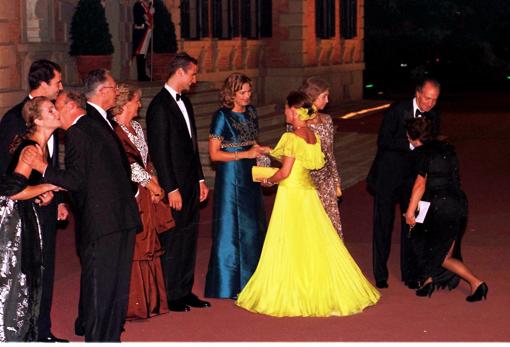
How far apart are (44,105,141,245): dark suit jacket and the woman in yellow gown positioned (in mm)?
2043

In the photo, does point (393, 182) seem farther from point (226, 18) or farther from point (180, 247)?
point (226, 18)

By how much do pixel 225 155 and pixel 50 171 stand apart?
270 cm

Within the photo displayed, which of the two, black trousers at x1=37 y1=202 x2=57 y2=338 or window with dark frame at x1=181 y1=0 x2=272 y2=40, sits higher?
window with dark frame at x1=181 y1=0 x2=272 y2=40

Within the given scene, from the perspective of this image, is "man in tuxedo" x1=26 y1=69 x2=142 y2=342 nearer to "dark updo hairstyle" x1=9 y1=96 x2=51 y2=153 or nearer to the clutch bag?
"dark updo hairstyle" x1=9 y1=96 x2=51 y2=153

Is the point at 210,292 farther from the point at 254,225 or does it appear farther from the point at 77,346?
the point at 77,346

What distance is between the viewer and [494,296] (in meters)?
9.52

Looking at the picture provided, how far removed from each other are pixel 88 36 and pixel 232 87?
1060 cm

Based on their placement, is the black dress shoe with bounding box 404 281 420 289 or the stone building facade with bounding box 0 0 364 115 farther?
the stone building facade with bounding box 0 0 364 115

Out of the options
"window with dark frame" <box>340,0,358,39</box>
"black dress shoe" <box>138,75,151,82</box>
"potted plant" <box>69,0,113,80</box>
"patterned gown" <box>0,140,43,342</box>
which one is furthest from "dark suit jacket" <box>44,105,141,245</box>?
"window with dark frame" <box>340,0,358,39</box>

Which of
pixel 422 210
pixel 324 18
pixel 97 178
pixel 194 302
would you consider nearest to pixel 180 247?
pixel 194 302

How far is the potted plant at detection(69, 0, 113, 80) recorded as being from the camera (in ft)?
63.5

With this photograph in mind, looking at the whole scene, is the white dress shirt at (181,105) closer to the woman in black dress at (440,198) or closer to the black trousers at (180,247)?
the black trousers at (180,247)

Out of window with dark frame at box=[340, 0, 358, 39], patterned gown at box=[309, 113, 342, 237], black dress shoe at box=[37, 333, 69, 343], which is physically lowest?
black dress shoe at box=[37, 333, 69, 343]

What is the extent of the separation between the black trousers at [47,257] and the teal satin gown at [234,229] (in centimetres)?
193
